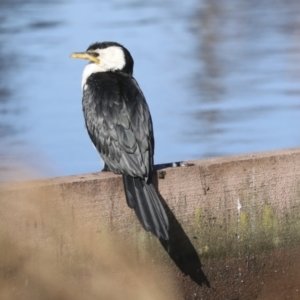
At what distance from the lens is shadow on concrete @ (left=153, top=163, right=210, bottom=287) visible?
443 cm

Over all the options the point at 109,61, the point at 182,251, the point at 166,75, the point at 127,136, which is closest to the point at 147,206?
the point at 182,251

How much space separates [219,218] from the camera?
4.54 m

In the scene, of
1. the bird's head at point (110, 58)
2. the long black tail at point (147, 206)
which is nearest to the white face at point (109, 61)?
the bird's head at point (110, 58)

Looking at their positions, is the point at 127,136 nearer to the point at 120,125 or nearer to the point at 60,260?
the point at 120,125

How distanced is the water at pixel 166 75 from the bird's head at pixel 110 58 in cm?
124

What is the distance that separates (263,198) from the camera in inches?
181

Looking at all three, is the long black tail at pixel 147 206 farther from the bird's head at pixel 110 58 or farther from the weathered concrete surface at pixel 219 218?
the bird's head at pixel 110 58

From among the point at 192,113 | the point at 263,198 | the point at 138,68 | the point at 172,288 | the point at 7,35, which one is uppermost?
the point at 7,35

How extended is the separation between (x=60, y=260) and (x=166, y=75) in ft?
19.1

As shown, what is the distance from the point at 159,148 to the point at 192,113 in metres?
1.08

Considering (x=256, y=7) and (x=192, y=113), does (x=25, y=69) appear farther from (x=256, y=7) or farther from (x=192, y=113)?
(x=256, y=7)

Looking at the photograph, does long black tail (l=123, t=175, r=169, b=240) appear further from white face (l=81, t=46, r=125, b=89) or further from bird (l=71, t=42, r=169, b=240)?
white face (l=81, t=46, r=125, b=89)

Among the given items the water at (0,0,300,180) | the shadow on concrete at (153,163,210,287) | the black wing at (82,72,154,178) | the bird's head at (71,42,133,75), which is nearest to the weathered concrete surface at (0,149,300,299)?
the shadow on concrete at (153,163,210,287)

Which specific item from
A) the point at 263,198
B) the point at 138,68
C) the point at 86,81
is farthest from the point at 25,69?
the point at 263,198
